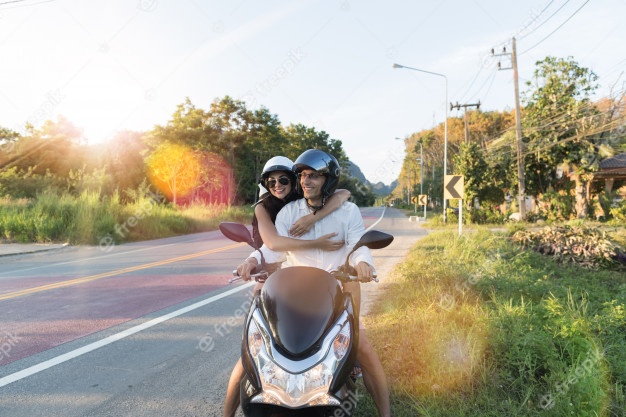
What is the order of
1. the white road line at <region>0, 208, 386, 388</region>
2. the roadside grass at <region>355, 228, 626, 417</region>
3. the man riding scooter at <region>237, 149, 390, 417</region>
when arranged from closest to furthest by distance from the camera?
the man riding scooter at <region>237, 149, 390, 417</region>
the roadside grass at <region>355, 228, 626, 417</region>
the white road line at <region>0, 208, 386, 388</region>

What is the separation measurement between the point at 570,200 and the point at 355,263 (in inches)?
1064

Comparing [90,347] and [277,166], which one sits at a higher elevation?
[277,166]

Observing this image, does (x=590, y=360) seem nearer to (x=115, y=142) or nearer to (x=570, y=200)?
(x=570, y=200)

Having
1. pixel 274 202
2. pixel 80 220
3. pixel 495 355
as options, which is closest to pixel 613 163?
pixel 495 355

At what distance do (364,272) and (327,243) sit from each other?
0.93ft

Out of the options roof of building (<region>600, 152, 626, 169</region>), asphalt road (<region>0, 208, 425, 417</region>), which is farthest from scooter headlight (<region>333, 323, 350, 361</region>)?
roof of building (<region>600, 152, 626, 169</region>)

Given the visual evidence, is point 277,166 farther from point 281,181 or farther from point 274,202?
point 274,202

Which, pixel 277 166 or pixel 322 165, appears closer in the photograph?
pixel 322 165

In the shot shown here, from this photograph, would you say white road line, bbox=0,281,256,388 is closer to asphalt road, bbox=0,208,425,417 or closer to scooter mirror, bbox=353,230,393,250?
asphalt road, bbox=0,208,425,417

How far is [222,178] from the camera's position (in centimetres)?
3603

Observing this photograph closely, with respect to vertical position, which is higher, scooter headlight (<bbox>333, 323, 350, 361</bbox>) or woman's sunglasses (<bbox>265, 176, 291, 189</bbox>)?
woman's sunglasses (<bbox>265, 176, 291, 189</bbox>)

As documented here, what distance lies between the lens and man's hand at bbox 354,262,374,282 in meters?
2.30

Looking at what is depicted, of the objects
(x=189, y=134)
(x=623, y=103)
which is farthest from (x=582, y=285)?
(x=189, y=134)

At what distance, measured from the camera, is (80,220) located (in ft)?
52.8
